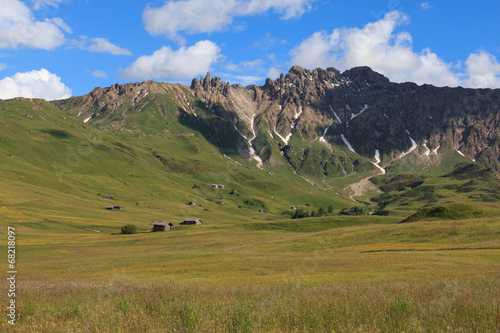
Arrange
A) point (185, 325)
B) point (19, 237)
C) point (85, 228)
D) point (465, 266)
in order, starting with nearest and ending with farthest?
point (185, 325), point (465, 266), point (19, 237), point (85, 228)

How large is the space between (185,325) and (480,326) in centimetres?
824

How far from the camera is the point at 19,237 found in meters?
92.1

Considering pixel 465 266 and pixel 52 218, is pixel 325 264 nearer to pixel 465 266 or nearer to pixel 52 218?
pixel 465 266

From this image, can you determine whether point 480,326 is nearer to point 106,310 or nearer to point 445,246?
point 106,310

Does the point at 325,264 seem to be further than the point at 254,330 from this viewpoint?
Yes

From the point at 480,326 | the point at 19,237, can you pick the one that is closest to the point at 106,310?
the point at 480,326

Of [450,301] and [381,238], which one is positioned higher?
[450,301]

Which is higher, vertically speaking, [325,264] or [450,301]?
[450,301]

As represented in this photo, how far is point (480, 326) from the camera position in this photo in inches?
366

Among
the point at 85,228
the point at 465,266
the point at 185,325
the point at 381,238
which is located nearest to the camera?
the point at 185,325

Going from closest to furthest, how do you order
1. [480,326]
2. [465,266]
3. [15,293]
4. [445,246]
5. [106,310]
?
[480,326], [106,310], [15,293], [465,266], [445,246]

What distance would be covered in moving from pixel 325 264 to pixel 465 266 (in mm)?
13964

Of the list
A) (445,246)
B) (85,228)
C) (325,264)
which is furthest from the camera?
(85,228)

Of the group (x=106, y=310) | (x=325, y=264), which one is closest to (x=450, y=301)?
(x=106, y=310)
